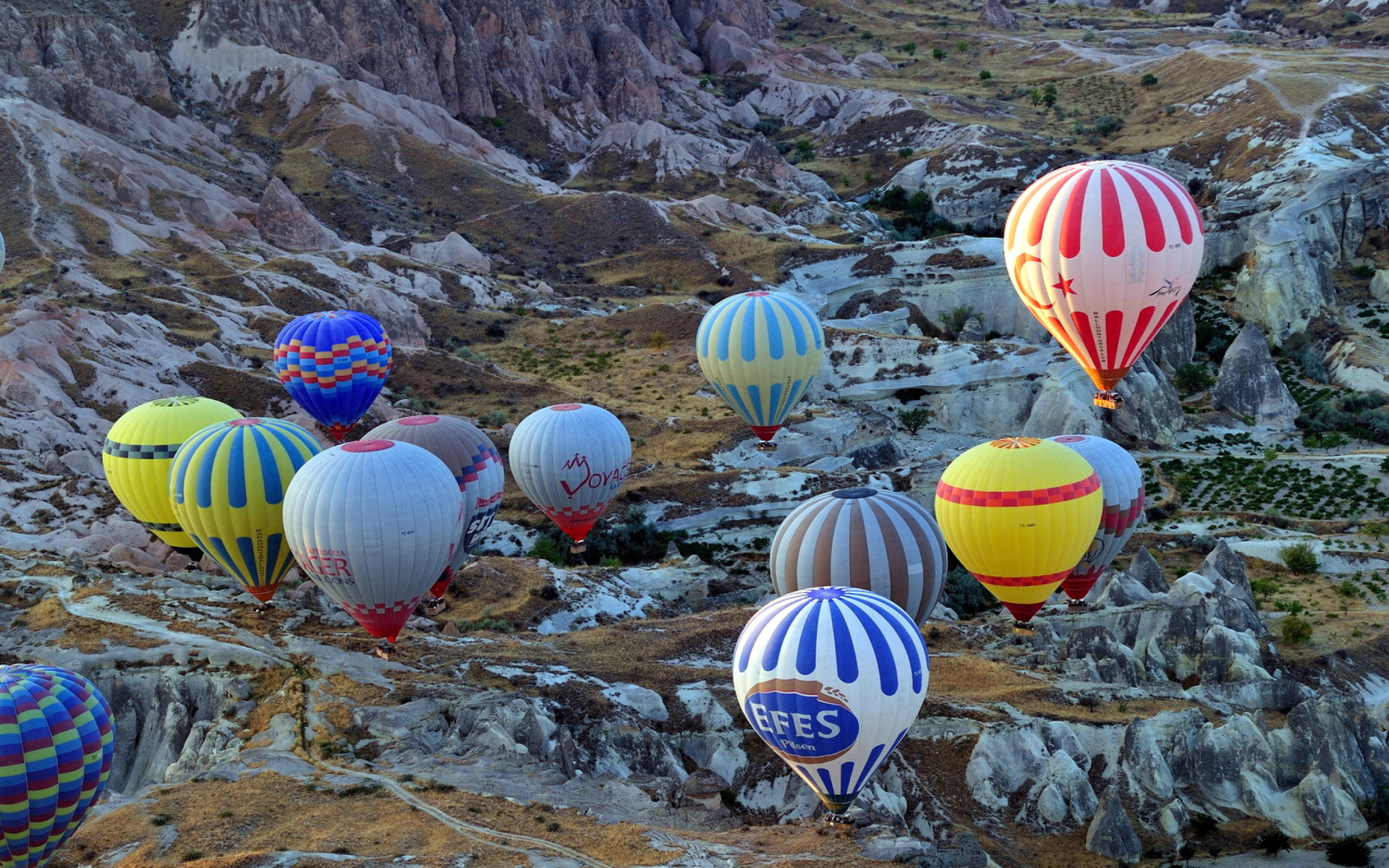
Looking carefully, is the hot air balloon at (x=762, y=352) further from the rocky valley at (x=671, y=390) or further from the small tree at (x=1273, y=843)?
the small tree at (x=1273, y=843)

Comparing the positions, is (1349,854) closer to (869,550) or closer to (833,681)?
(869,550)

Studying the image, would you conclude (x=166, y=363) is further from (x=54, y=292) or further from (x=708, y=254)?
(x=708, y=254)

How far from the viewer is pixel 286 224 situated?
77.4 meters

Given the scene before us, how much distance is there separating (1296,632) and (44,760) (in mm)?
33796

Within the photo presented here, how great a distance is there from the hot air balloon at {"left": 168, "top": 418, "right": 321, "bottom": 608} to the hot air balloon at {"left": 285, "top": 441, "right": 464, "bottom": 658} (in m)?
2.15

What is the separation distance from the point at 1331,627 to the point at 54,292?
5516 cm

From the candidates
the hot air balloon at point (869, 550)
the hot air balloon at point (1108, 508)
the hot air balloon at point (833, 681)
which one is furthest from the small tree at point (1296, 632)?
the hot air balloon at point (833, 681)

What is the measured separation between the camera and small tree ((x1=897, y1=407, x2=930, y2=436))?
62.5m

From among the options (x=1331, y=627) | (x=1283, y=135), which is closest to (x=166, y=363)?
(x=1331, y=627)

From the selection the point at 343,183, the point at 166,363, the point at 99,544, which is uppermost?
the point at 343,183

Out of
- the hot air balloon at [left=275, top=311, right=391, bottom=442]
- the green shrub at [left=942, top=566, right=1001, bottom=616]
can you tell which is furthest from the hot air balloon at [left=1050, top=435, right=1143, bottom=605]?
the hot air balloon at [left=275, top=311, right=391, bottom=442]

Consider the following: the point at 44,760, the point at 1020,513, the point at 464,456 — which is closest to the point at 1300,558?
the point at 1020,513

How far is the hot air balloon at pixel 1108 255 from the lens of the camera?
116 feet

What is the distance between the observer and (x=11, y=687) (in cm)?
2383
